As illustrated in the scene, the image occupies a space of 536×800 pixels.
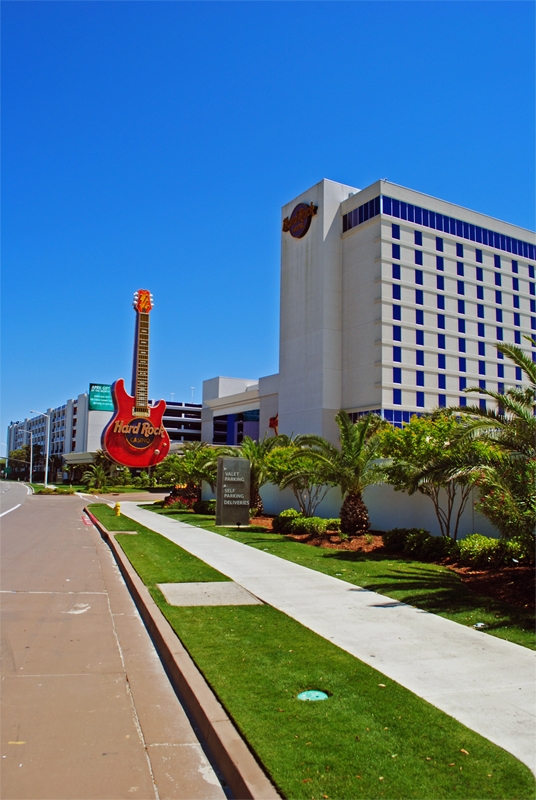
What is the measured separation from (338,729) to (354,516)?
47.9ft

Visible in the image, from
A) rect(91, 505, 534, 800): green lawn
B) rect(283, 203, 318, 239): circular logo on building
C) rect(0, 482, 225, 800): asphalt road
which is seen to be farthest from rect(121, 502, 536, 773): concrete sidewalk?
rect(283, 203, 318, 239): circular logo on building

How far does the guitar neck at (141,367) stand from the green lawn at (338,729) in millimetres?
55767

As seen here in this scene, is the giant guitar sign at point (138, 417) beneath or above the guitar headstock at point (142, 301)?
beneath

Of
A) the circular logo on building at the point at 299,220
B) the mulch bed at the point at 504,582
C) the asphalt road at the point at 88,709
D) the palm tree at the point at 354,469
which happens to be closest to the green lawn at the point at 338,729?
the asphalt road at the point at 88,709

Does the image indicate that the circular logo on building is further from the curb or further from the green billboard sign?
the green billboard sign

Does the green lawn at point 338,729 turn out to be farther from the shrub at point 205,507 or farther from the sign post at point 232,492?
the shrub at point 205,507

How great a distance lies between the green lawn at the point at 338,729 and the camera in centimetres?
425

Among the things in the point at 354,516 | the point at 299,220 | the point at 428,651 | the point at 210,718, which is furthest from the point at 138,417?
the point at 210,718

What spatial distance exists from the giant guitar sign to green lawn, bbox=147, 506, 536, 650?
44.2 m

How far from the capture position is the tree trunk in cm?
1952

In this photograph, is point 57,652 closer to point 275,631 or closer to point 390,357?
point 275,631

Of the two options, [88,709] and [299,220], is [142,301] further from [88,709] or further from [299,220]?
[88,709]

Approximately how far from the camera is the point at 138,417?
63.3m

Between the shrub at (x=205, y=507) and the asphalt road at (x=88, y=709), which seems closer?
the asphalt road at (x=88, y=709)
